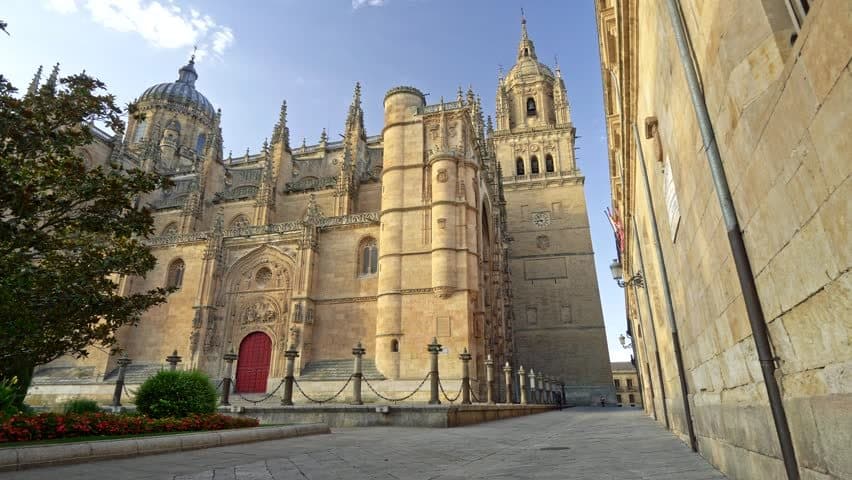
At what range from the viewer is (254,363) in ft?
76.8

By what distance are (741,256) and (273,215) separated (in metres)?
29.9

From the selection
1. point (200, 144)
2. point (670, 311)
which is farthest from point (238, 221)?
point (670, 311)

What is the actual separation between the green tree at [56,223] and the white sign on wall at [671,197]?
8265 mm

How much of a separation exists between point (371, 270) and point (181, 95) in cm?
4256

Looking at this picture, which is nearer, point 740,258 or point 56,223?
point 740,258

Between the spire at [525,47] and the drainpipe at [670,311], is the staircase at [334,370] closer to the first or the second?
the drainpipe at [670,311]

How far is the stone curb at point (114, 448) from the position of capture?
4.78 meters

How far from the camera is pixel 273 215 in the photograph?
98.8 ft

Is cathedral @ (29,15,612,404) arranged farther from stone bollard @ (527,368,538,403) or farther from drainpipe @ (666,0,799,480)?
drainpipe @ (666,0,799,480)

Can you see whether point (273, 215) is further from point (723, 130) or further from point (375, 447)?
point (723, 130)

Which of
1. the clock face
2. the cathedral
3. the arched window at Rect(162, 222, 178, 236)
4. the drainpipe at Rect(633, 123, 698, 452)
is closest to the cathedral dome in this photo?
the cathedral

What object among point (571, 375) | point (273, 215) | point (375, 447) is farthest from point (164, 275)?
point (571, 375)

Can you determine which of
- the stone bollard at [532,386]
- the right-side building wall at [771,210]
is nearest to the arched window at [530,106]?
the stone bollard at [532,386]

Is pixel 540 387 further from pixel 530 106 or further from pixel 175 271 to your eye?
pixel 530 106
